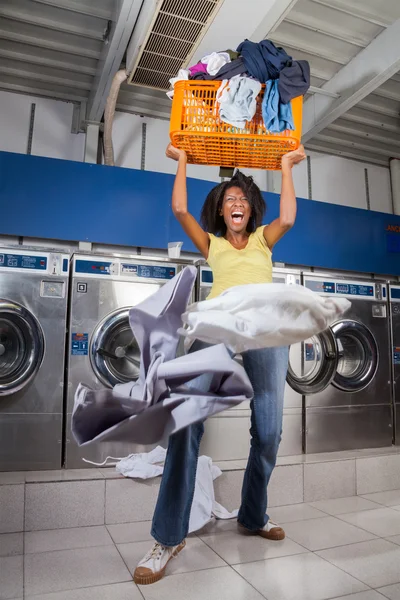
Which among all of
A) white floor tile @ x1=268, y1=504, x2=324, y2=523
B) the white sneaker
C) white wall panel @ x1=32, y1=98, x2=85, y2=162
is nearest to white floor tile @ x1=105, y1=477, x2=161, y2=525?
white floor tile @ x1=268, y1=504, x2=324, y2=523

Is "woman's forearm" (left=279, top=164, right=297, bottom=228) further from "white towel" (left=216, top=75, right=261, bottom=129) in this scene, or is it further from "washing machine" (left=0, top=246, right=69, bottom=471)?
"washing machine" (left=0, top=246, right=69, bottom=471)

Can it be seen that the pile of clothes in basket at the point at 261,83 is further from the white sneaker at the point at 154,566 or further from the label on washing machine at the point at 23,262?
the label on washing machine at the point at 23,262

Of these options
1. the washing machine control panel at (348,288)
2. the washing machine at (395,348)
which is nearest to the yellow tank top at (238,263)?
the washing machine control panel at (348,288)

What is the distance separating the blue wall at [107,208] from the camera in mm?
3717

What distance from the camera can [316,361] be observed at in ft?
12.2

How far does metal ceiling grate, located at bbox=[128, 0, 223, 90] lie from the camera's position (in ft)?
9.33

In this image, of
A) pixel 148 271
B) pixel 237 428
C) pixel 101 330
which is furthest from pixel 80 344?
pixel 237 428

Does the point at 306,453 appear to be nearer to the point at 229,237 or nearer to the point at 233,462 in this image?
the point at 233,462

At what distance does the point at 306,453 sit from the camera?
11.9ft

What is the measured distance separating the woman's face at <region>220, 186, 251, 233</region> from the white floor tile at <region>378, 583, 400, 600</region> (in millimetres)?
1501

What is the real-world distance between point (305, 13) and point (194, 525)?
11.4 feet

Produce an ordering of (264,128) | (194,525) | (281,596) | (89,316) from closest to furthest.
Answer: (281,596), (264,128), (194,525), (89,316)

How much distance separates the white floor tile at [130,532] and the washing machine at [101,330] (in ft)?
1.87

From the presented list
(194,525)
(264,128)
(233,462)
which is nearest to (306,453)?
(233,462)
